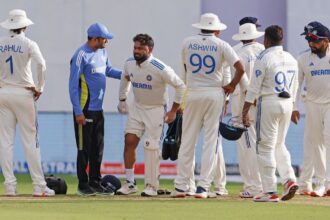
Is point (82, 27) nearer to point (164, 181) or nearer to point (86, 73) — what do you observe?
point (164, 181)

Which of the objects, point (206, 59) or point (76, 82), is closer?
point (206, 59)

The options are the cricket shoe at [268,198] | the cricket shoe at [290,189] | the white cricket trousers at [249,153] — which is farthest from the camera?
the white cricket trousers at [249,153]

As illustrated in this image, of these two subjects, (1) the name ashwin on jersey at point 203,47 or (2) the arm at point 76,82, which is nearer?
(1) the name ashwin on jersey at point 203,47

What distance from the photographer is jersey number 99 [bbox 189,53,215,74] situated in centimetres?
1838

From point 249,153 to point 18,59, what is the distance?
336 centimetres

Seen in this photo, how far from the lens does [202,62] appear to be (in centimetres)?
1839

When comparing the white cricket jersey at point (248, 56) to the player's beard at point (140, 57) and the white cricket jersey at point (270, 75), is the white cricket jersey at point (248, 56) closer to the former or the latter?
the player's beard at point (140, 57)

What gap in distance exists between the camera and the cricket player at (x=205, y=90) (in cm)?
1834

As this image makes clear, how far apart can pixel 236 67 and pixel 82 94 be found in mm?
2197

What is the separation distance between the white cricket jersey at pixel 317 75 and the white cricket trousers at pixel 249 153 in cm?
94

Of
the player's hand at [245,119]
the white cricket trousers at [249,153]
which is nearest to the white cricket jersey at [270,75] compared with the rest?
the player's hand at [245,119]

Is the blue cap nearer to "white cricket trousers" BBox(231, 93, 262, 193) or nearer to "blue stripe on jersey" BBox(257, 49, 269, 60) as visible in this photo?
"white cricket trousers" BBox(231, 93, 262, 193)

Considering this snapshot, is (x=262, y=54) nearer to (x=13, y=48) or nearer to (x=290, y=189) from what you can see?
(x=290, y=189)

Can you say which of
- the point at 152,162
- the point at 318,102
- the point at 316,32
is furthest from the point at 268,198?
the point at 316,32
